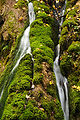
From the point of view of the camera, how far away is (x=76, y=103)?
150 inches

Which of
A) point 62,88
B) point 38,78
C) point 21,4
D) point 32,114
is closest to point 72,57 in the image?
point 62,88

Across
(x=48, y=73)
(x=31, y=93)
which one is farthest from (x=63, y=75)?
(x=31, y=93)

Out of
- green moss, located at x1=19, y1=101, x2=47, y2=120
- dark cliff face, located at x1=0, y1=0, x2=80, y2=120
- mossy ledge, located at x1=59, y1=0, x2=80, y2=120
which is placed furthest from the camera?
mossy ledge, located at x1=59, y1=0, x2=80, y2=120

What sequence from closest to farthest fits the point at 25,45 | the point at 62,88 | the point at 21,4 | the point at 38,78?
the point at 38,78 → the point at 62,88 → the point at 25,45 → the point at 21,4

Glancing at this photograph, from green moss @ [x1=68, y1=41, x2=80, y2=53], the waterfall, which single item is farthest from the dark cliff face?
the waterfall

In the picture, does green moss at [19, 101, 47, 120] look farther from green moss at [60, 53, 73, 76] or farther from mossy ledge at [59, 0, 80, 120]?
green moss at [60, 53, 73, 76]

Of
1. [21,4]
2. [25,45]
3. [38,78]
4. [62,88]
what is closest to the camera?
[38,78]

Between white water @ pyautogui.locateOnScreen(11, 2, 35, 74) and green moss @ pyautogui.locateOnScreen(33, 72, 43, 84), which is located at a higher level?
white water @ pyautogui.locateOnScreen(11, 2, 35, 74)

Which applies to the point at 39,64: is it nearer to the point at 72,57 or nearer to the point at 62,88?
the point at 62,88

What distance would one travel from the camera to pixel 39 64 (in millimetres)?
4172

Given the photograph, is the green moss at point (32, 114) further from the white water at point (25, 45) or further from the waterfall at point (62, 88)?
the white water at point (25, 45)

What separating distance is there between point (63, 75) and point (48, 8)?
3.57m

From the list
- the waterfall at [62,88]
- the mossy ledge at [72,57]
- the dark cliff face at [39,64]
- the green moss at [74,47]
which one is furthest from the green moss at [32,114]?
the green moss at [74,47]

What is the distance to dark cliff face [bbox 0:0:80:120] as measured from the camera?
3.36 meters
